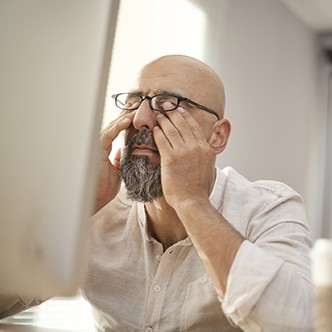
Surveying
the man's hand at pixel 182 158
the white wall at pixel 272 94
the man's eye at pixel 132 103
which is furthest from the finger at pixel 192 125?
the white wall at pixel 272 94

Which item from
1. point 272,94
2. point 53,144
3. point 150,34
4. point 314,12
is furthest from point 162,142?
point 314,12

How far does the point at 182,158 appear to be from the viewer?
1040 millimetres

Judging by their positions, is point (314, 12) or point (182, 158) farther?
point (314, 12)

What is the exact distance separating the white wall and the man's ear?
1.17 meters

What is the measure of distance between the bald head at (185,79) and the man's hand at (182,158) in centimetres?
9

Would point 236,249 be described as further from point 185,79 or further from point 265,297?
point 185,79

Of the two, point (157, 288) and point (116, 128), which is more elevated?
point (116, 128)

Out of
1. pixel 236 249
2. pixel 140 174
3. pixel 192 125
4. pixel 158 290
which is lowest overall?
pixel 158 290

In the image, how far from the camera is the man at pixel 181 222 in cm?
90

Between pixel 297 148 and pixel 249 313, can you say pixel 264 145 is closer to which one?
pixel 297 148

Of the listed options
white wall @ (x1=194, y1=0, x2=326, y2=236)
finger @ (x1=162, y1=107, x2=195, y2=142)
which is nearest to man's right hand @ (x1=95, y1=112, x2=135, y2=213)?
finger @ (x1=162, y1=107, x2=195, y2=142)

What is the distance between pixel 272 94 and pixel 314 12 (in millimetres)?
617

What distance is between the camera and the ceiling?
9.87 feet

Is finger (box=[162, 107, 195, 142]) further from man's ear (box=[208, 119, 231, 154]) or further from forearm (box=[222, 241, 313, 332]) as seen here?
forearm (box=[222, 241, 313, 332])
